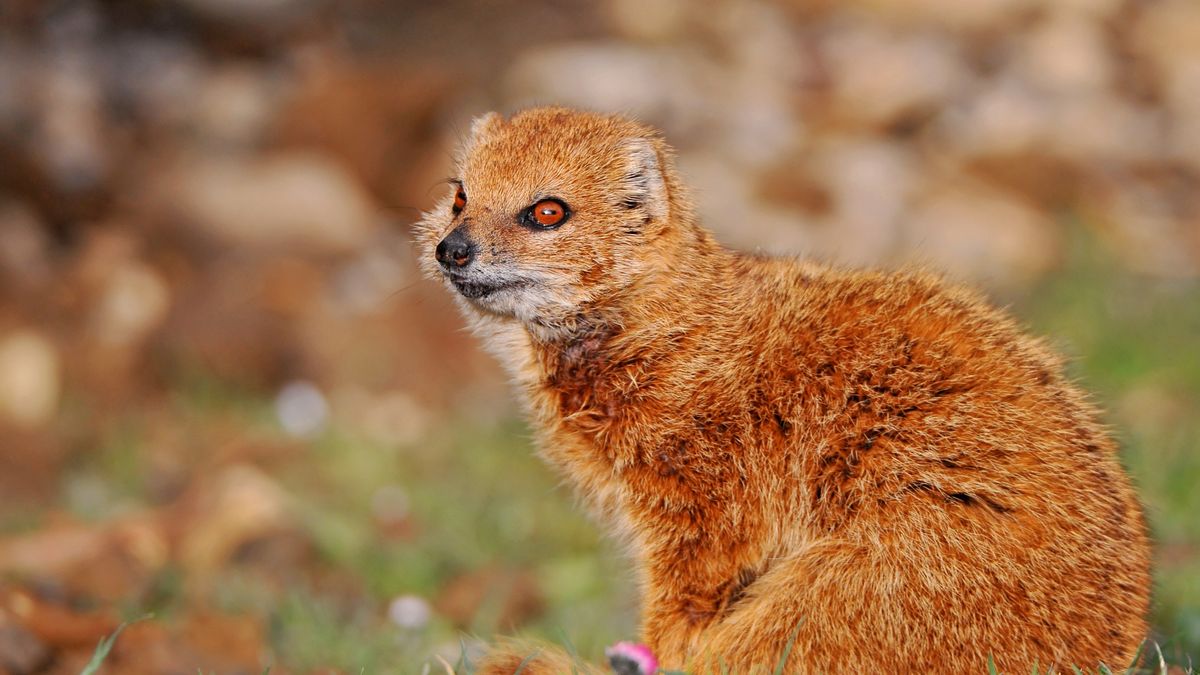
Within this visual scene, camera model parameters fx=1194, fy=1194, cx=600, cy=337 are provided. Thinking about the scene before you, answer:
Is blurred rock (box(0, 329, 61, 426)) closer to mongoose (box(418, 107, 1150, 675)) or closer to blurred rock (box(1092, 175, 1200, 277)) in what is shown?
mongoose (box(418, 107, 1150, 675))

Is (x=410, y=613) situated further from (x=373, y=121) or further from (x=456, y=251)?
(x=373, y=121)

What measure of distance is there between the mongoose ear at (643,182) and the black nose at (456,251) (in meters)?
0.54

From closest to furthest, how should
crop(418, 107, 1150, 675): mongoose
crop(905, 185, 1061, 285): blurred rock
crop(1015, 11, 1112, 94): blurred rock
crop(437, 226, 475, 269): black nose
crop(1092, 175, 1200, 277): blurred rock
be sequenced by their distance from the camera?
crop(418, 107, 1150, 675): mongoose → crop(437, 226, 475, 269): black nose → crop(905, 185, 1061, 285): blurred rock → crop(1092, 175, 1200, 277): blurred rock → crop(1015, 11, 1112, 94): blurred rock

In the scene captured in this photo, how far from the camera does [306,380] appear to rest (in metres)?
8.95

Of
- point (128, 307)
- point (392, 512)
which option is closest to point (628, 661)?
point (392, 512)

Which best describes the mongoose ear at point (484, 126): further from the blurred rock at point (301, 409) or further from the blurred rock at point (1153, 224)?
the blurred rock at point (1153, 224)

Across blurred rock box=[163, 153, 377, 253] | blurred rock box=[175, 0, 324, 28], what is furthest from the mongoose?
blurred rock box=[175, 0, 324, 28]

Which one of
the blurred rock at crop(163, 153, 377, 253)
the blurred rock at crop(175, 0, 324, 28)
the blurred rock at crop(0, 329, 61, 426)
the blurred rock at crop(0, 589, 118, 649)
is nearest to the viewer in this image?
the blurred rock at crop(0, 589, 118, 649)

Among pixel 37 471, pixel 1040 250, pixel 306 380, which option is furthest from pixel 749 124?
pixel 37 471

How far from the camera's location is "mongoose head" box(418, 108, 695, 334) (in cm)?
346

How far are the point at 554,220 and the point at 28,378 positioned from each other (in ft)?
21.0

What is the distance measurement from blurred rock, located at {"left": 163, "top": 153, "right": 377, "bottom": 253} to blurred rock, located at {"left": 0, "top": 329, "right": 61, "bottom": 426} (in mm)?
1653

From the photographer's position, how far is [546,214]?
3.55 meters

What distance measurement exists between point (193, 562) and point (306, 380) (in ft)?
11.7
